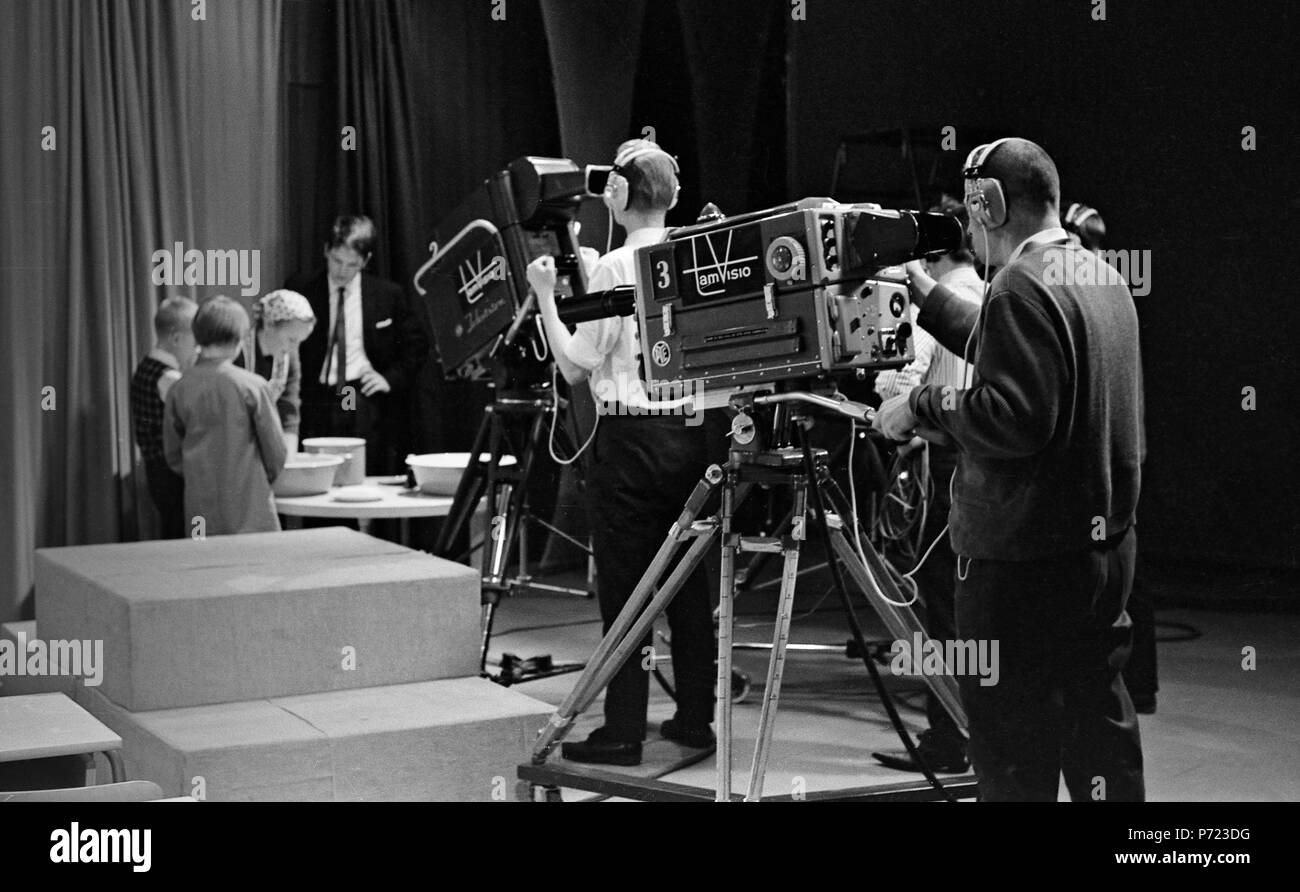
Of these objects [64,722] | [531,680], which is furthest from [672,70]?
[64,722]

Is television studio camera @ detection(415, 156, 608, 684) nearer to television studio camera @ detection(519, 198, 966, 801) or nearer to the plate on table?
the plate on table

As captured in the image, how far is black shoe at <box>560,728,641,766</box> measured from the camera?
132 inches

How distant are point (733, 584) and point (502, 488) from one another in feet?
4.29

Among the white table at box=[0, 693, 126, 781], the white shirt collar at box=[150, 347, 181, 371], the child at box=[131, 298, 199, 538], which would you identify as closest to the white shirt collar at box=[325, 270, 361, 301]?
the child at box=[131, 298, 199, 538]

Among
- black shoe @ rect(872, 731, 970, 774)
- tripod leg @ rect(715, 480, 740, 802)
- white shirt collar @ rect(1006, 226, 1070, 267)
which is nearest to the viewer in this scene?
white shirt collar @ rect(1006, 226, 1070, 267)

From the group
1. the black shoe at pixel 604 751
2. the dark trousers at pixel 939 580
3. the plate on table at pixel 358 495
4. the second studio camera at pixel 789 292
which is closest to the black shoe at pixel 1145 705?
the dark trousers at pixel 939 580

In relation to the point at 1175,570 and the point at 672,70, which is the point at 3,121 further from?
the point at 1175,570

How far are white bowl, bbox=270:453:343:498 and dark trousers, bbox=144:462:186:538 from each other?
0.80ft

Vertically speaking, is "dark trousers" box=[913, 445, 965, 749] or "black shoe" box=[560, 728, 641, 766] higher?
"dark trousers" box=[913, 445, 965, 749]

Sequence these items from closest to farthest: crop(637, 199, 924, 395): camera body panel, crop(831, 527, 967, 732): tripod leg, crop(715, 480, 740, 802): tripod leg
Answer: crop(637, 199, 924, 395): camera body panel
crop(715, 480, 740, 802): tripod leg
crop(831, 527, 967, 732): tripod leg

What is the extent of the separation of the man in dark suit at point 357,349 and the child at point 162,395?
0.47 metres

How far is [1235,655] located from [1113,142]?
1.41 meters

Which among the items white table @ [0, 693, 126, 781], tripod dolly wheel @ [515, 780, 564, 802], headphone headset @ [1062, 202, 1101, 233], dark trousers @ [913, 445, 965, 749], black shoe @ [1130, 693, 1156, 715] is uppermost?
headphone headset @ [1062, 202, 1101, 233]

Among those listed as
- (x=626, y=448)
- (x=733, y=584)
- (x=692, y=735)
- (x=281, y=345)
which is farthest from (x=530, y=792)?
(x=281, y=345)
